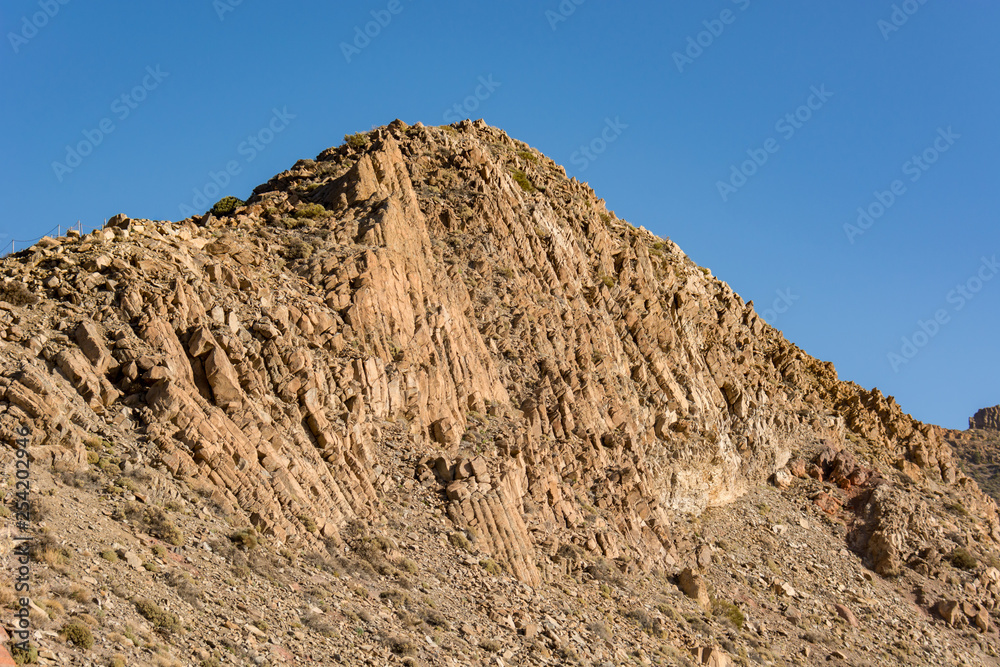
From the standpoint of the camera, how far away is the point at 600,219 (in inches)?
2245

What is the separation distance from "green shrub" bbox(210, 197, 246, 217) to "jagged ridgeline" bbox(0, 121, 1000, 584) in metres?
2.77

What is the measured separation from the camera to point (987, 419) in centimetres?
13825

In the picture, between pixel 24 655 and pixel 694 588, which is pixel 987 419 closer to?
pixel 694 588

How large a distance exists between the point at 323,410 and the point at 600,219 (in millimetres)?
30102

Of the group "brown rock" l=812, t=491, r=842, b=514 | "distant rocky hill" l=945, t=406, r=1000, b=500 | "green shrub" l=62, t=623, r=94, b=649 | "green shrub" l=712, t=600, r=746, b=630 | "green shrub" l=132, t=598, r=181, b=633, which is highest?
"distant rocky hill" l=945, t=406, r=1000, b=500

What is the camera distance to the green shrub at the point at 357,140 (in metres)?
52.6

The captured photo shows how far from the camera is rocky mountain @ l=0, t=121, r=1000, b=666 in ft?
74.0

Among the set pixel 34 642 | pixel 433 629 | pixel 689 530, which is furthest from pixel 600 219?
pixel 34 642

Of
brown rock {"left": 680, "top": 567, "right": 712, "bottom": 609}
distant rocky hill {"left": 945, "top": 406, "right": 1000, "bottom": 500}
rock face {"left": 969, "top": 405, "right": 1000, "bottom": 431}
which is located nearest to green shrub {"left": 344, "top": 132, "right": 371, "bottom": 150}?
brown rock {"left": 680, "top": 567, "right": 712, "bottom": 609}

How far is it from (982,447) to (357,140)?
102752mm

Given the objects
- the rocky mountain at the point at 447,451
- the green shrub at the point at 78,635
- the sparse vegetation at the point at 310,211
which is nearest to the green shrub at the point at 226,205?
the rocky mountain at the point at 447,451

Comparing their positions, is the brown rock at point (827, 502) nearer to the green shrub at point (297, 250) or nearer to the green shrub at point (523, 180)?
the green shrub at point (523, 180)

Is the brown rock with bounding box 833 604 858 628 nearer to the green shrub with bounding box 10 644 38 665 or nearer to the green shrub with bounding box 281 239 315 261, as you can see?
the green shrub with bounding box 281 239 315 261

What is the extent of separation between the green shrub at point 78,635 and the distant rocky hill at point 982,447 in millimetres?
101030
